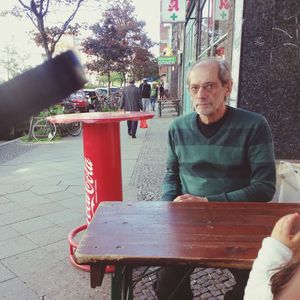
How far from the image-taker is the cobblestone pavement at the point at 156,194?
8.87ft

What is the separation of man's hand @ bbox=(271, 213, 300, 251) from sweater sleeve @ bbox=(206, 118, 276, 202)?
0.87 meters

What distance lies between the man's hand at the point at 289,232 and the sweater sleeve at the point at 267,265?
19 mm

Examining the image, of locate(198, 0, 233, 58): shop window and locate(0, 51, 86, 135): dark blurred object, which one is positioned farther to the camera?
locate(198, 0, 233, 58): shop window

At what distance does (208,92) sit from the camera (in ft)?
7.56

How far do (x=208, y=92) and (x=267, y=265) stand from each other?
1.38 metres

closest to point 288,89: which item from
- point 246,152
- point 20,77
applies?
point 246,152

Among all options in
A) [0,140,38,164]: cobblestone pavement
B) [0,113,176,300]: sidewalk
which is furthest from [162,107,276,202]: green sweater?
[0,140,38,164]: cobblestone pavement

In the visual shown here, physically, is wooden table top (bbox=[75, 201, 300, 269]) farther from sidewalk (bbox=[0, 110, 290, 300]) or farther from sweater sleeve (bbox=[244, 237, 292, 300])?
sidewalk (bbox=[0, 110, 290, 300])

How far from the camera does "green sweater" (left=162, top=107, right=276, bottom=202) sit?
2.19 meters

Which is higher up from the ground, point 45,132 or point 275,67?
point 275,67

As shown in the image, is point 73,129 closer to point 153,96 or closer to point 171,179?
point 171,179

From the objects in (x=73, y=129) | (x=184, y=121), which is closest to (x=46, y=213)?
(x=184, y=121)

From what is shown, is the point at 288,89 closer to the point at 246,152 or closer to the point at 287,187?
the point at 287,187

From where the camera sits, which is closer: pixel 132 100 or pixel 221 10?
pixel 221 10
